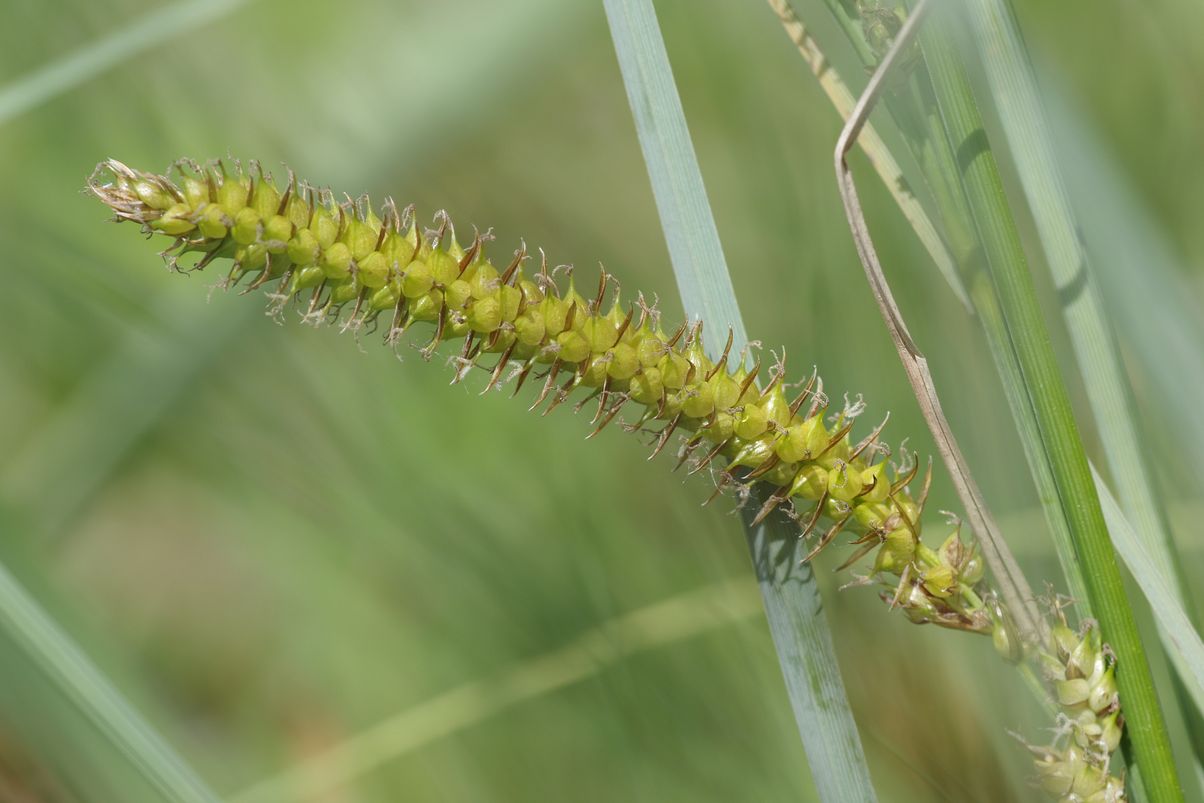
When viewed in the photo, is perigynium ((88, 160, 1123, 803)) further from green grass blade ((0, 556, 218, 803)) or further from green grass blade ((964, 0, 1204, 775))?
green grass blade ((0, 556, 218, 803))

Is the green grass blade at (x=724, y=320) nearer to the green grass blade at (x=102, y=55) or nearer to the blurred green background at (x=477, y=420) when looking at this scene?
the blurred green background at (x=477, y=420)

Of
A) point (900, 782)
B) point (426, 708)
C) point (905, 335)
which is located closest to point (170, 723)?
point (426, 708)

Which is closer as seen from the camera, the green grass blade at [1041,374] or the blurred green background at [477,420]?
the green grass blade at [1041,374]

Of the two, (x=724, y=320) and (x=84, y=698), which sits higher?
(x=724, y=320)

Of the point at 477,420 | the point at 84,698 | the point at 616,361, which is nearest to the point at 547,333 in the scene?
the point at 616,361

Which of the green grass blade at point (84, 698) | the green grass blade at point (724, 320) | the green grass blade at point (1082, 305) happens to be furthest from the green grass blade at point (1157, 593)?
the green grass blade at point (84, 698)

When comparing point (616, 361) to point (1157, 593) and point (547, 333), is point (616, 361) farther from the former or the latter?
point (1157, 593)

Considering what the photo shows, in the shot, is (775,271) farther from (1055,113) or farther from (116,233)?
(116,233)
